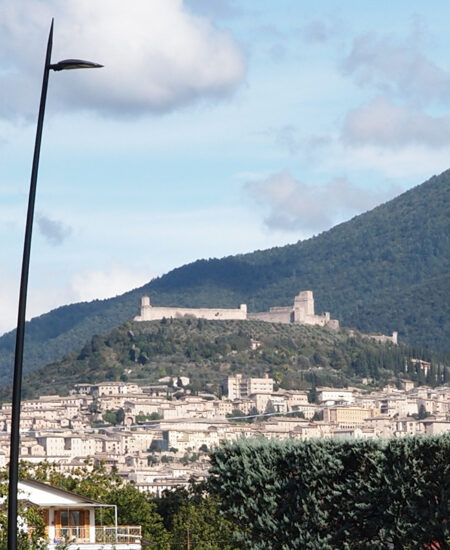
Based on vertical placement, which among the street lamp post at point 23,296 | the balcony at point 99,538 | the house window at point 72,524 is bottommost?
the balcony at point 99,538

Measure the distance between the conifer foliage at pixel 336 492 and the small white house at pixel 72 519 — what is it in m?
13.3

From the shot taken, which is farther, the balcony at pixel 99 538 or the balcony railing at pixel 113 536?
the balcony railing at pixel 113 536

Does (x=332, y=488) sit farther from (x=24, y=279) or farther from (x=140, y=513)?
(x=140, y=513)

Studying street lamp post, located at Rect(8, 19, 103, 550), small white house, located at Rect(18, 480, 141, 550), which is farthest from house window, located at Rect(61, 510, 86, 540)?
street lamp post, located at Rect(8, 19, 103, 550)

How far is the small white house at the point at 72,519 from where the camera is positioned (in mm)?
48094

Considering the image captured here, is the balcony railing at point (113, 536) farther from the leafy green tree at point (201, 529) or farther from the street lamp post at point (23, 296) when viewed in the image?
the street lamp post at point (23, 296)

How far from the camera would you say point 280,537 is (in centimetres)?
3450

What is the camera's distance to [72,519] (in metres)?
49.6

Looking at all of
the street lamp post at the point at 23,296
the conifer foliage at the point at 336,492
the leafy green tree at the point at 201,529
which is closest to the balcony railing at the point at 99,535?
the conifer foliage at the point at 336,492

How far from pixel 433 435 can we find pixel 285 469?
11.8ft

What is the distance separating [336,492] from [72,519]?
17.9 metres

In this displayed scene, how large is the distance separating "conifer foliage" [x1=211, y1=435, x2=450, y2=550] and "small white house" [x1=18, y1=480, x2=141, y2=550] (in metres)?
13.3

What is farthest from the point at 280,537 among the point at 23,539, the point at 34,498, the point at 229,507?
the point at 34,498

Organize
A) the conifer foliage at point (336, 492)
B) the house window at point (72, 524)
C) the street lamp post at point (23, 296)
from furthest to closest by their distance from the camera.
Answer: the house window at point (72, 524), the conifer foliage at point (336, 492), the street lamp post at point (23, 296)
